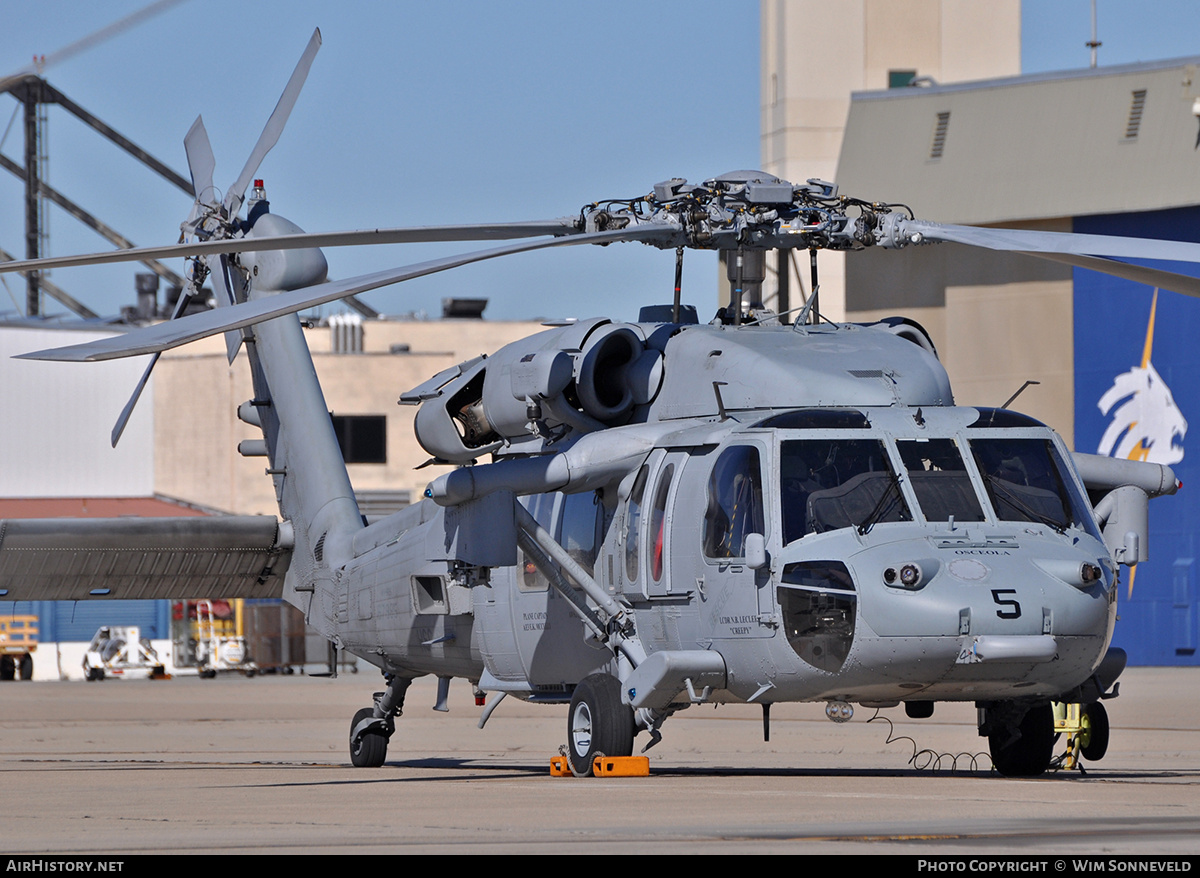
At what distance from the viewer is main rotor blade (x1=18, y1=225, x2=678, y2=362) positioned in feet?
34.1

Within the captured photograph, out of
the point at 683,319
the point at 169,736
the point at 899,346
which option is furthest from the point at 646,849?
the point at 169,736

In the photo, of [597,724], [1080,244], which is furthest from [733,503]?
[1080,244]

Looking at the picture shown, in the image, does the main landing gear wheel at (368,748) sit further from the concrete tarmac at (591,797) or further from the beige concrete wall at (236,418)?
the beige concrete wall at (236,418)

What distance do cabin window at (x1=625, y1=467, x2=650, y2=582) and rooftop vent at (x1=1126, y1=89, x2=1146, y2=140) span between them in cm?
2946

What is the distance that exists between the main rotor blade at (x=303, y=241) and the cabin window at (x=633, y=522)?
1.91 meters

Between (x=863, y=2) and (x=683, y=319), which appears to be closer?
(x=683, y=319)

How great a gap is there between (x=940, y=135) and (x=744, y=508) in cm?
3149

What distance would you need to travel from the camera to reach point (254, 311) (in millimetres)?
11141

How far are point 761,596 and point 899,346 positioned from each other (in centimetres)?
261

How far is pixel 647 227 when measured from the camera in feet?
44.4

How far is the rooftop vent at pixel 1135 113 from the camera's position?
131ft

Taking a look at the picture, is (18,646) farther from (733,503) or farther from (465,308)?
(733,503)

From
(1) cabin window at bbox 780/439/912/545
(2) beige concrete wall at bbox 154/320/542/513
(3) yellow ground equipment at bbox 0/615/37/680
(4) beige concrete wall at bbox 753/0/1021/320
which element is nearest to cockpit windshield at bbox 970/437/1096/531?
(1) cabin window at bbox 780/439/912/545
